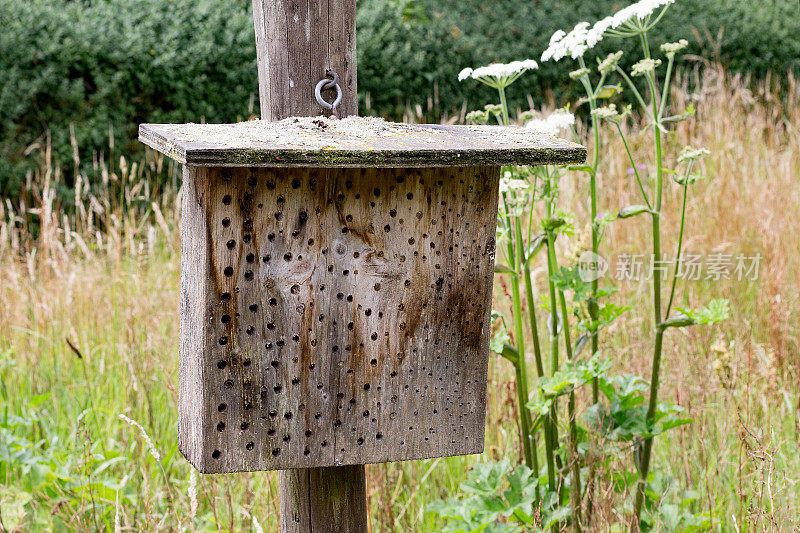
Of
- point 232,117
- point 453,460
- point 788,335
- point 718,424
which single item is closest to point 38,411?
point 453,460

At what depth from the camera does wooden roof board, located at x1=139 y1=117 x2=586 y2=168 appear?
120 centimetres

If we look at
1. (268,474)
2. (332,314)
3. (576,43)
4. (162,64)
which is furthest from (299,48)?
(162,64)

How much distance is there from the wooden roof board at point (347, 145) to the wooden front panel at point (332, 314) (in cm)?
7

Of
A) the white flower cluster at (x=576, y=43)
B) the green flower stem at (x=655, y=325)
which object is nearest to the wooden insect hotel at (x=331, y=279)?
the white flower cluster at (x=576, y=43)

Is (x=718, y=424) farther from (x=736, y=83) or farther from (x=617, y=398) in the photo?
(x=736, y=83)

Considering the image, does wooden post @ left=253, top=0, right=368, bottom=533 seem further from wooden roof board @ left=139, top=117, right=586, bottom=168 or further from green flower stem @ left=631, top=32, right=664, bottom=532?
green flower stem @ left=631, top=32, right=664, bottom=532

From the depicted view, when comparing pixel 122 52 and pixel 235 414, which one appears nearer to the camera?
pixel 235 414

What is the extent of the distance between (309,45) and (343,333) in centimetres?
56

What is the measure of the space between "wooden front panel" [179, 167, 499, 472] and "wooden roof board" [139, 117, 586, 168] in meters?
0.07

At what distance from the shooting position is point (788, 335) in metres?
3.20

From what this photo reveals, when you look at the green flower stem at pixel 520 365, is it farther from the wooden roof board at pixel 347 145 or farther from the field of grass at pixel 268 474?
the wooden roof board at pixel 347 145

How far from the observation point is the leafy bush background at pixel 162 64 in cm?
507

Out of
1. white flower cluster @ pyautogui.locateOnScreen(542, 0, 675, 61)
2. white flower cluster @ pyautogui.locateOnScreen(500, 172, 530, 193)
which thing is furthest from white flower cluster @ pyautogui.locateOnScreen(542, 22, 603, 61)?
white flower cluster @ pyautogui.locateOnScreen(500, 172, 530, 193)

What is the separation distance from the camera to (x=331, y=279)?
1.40m
